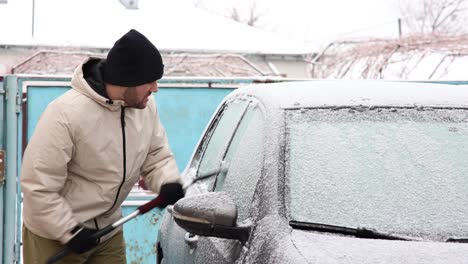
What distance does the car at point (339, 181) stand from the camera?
2787 millimetres

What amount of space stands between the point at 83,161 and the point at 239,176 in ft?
3.21

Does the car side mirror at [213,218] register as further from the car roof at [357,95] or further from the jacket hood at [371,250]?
the car roof at [357,95]

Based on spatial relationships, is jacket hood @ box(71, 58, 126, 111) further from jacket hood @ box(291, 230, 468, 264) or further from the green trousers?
jacket hood @ box(291, 230, 468, 264)

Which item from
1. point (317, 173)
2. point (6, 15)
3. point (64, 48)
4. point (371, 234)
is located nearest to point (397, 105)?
point (317, 173)

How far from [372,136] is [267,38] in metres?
16.9

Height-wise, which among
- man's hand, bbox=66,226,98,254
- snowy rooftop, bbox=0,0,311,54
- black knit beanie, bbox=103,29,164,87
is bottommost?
snowy rooftop, bbox=0,0,311,54

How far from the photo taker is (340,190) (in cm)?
303

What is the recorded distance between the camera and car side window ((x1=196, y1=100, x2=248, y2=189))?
389 centimetres

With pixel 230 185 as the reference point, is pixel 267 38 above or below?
below

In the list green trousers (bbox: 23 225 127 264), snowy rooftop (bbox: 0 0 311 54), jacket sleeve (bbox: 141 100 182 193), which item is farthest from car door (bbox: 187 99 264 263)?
snowy rooftop (bbox: 0 0 311 54)

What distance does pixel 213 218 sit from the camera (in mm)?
2893

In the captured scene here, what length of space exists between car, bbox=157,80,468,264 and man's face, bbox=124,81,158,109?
0.57m

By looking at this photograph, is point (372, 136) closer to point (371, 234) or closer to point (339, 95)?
point (339, 95)

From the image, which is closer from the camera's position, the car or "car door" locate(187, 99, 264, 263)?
the car
